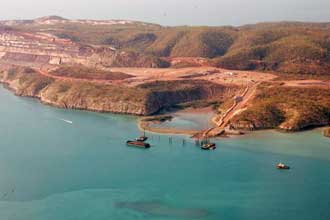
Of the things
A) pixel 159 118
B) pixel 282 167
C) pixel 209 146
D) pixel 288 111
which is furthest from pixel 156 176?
pixel 288 111

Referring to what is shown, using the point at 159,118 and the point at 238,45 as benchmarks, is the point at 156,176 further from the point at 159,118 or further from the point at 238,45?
the point at 238,45

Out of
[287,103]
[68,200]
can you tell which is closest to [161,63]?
[287,103]

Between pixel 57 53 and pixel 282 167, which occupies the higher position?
pixel 57 53

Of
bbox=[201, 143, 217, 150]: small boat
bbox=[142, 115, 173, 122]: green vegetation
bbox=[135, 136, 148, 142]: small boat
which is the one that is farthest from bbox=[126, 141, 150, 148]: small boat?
bbox=[142, 115, 173, 122]: green vegetation

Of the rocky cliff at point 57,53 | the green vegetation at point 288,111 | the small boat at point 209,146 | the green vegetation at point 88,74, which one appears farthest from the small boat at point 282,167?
the rocky cliff at point 57,53

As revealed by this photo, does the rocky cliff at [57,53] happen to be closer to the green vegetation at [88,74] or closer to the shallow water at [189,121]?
the green vegetation at [88,74]

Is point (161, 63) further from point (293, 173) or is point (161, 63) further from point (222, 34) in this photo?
point (293, 173)

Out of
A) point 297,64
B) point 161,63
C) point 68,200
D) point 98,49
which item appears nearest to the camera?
point 68,200
